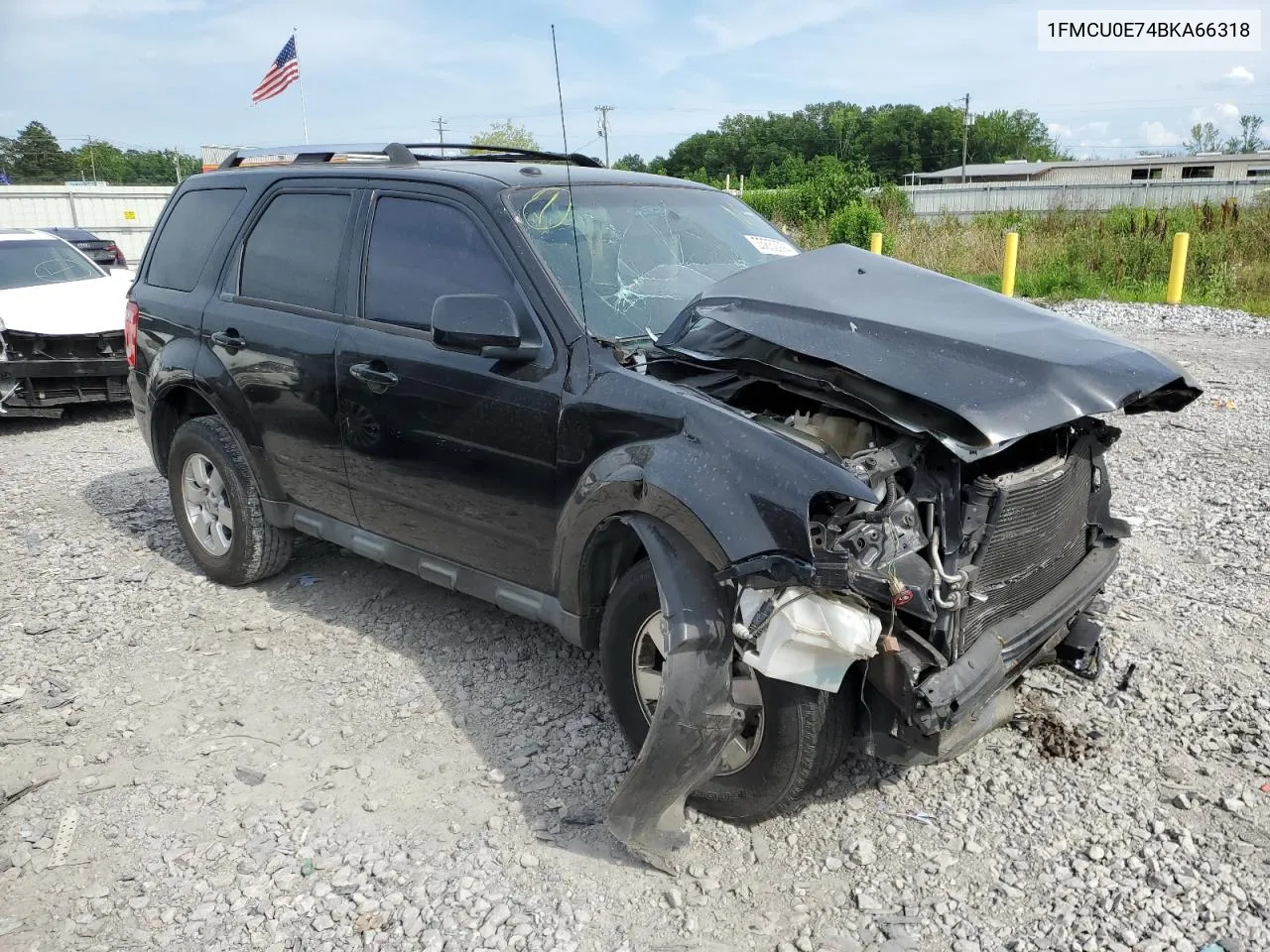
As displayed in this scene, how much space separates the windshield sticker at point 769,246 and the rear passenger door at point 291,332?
5.73ft

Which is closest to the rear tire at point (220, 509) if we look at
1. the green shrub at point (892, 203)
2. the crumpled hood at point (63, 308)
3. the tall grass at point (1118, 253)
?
the crumpled hood at point (63, 308)

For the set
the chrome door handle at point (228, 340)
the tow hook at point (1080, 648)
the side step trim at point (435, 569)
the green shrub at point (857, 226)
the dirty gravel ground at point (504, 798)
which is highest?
the chrome door handle at point (228, 340)

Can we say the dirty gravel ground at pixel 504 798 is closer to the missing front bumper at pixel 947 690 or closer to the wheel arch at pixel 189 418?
the missing front bumper at pixel 947 690

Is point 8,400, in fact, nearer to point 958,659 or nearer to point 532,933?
point 532,933

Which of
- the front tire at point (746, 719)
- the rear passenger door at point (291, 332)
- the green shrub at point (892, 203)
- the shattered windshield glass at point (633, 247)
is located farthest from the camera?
the green shrub at point (892, 203)

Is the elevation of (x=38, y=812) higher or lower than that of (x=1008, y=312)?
lower

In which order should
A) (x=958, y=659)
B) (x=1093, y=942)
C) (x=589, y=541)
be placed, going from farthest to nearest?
1. (x=589, y=541)
2. (x=958, y=659)
3. (x=1093, y=942)

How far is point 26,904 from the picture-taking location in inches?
112

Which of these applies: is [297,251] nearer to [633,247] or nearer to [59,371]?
[633,247]

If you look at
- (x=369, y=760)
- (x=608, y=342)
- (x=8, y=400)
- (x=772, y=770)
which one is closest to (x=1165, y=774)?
(x=772, y=770)

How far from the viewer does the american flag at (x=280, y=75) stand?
526 inches

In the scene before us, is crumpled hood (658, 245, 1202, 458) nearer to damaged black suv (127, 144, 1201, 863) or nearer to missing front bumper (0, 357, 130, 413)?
damaged black suv (127, 144, 1201, 863)

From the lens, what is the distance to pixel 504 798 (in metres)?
3.27

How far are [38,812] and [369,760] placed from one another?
1078 millimetres
